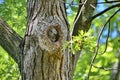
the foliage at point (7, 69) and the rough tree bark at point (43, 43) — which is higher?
the rough tree bark at point (43, 43)

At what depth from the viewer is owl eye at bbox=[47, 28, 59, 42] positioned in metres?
3.08

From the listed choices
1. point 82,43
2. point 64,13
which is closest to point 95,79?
point 64,13

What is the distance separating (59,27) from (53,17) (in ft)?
0.46

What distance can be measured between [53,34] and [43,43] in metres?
0.12

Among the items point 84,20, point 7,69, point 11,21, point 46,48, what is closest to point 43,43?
point 46,48

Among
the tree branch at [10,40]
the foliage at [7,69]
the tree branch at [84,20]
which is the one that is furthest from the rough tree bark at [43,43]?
the foliage at [7,69]

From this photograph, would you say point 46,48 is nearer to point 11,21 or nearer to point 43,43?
point 43,43

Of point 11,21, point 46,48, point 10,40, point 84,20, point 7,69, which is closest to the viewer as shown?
point 46,48

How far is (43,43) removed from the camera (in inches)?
122

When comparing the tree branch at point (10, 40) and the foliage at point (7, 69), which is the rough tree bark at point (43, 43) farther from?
the foliage at point (7, 69)

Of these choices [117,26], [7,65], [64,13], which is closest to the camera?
[64,13]

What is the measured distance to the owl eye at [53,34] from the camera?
308cm

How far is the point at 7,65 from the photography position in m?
4.64

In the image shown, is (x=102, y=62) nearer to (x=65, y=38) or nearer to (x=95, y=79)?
(x=95, y=79)
